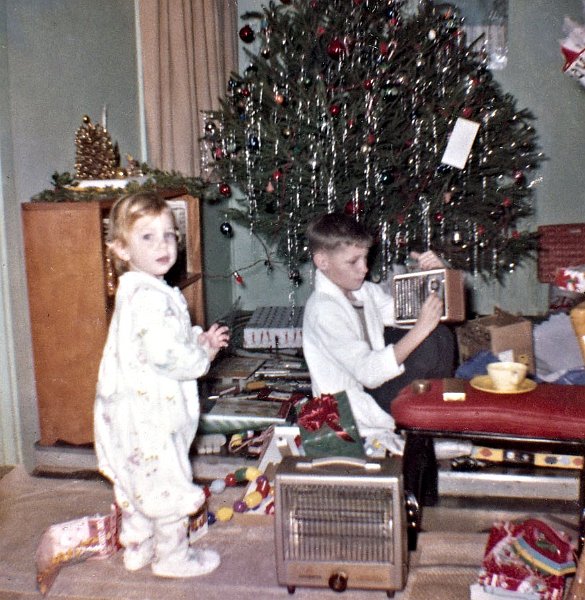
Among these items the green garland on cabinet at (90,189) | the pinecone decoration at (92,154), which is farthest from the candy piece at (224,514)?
the pinecone decoration at (92,154)

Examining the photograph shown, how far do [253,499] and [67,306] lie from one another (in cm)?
88

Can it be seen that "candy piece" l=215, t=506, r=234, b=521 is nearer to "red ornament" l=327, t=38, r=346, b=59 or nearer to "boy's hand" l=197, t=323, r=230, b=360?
"boy's hand" l=197, t=323, r=230, b=360

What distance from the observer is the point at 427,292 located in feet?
7.21

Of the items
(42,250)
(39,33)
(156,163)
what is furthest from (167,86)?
(42,250)

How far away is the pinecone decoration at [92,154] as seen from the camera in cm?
265

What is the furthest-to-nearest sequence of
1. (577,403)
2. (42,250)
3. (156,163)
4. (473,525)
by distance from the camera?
(156,163)
(42,250)
(473,525)
(577,403)

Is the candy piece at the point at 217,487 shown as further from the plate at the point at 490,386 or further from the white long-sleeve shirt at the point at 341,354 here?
the plate at the point at 490,386

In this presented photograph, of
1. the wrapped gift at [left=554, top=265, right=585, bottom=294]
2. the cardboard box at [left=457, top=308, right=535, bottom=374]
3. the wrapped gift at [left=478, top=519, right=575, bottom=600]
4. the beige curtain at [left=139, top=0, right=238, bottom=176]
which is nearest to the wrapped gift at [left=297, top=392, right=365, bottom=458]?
the wrapped gift at [left=478, top=519, right=575, bottom=600]

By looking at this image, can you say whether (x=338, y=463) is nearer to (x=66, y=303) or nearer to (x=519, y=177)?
(x=66, y=303)

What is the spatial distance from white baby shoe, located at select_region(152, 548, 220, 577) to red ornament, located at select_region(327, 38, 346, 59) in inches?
77.7

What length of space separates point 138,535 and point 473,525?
0.89 metres

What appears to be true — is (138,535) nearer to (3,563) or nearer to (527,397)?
(3,563)

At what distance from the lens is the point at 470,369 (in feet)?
8.39

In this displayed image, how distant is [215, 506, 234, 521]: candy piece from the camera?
207 centimetres
